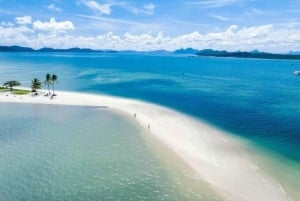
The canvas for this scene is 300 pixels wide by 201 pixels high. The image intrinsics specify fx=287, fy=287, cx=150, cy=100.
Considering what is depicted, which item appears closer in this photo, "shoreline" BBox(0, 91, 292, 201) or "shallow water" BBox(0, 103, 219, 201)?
"shallow water" BBox(0, 103, 219, 201)

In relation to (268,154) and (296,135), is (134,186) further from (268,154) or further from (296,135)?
(296,135)

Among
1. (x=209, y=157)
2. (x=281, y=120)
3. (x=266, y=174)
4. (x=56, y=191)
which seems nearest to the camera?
(x=56, y=191)

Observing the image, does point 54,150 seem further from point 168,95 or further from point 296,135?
point 168,95

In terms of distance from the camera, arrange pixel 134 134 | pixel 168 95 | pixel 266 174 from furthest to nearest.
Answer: pixel 168 95
pixel 134 134
pixel 266 174

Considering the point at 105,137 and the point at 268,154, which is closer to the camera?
the point at 268,154

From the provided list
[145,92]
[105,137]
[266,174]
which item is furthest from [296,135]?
[145,92]

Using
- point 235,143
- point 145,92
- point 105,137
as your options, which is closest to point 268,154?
point 235,143
